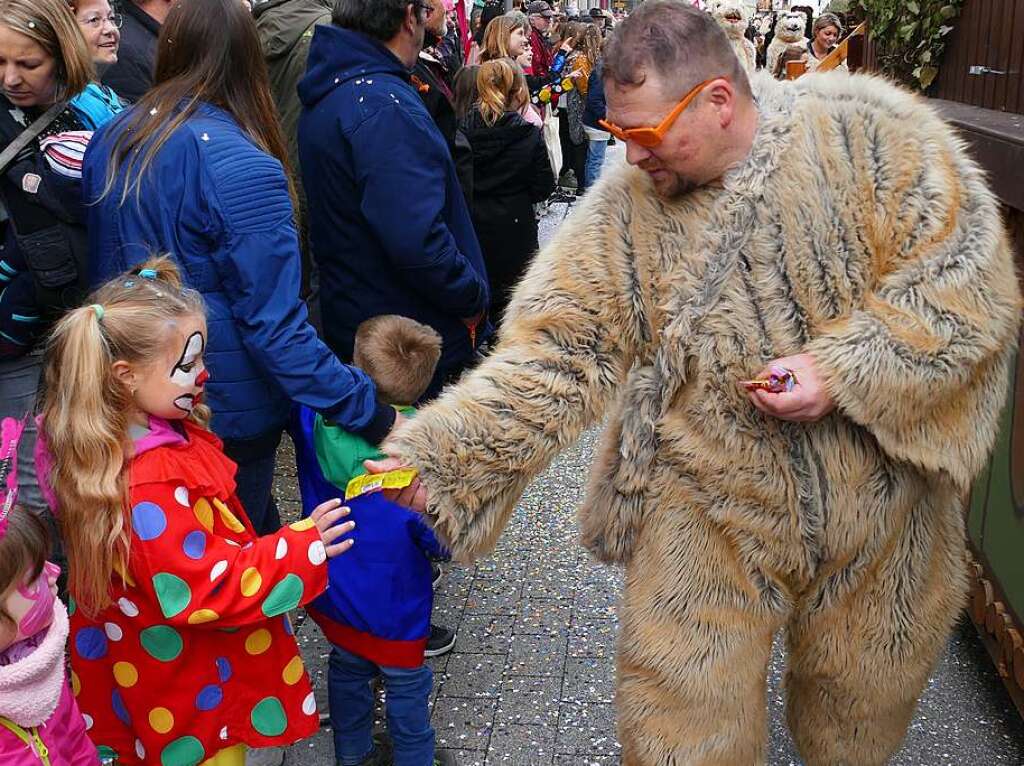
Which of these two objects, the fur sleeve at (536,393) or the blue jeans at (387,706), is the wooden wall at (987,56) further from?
the blue jeans at (387,706)

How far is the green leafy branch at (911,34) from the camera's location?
4984 millimetres

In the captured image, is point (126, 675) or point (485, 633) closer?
point (126, 675)

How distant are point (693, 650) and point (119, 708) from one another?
1321 millimetres

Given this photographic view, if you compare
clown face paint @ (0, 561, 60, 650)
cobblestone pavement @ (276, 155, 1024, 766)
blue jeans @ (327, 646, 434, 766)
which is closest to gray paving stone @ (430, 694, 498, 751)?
cobblestone pavement @ (276, 155, 1024, 766)

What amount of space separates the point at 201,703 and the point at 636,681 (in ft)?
3.19

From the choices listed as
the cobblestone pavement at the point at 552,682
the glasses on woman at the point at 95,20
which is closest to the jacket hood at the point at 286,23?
the glasses on woman at the point at 95,20

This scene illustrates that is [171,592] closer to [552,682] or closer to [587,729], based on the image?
[587,729]

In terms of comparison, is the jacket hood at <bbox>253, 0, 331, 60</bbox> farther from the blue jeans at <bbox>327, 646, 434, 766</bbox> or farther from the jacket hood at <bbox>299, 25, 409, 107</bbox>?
the blue jeans at <bbox>327, 646, 434, 766</bbox>

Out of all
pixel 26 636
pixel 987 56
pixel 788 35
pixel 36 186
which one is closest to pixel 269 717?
pixel 26 636

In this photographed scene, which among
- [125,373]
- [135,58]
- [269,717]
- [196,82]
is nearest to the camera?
[125,373]

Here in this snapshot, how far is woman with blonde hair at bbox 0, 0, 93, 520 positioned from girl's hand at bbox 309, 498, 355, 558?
3.01 ft

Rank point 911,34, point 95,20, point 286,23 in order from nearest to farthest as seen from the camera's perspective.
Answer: point 95,20 < point 286,23 < point 911,34

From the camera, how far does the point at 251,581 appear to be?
2.27 m

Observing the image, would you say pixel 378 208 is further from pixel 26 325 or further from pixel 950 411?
pixel 950 411
